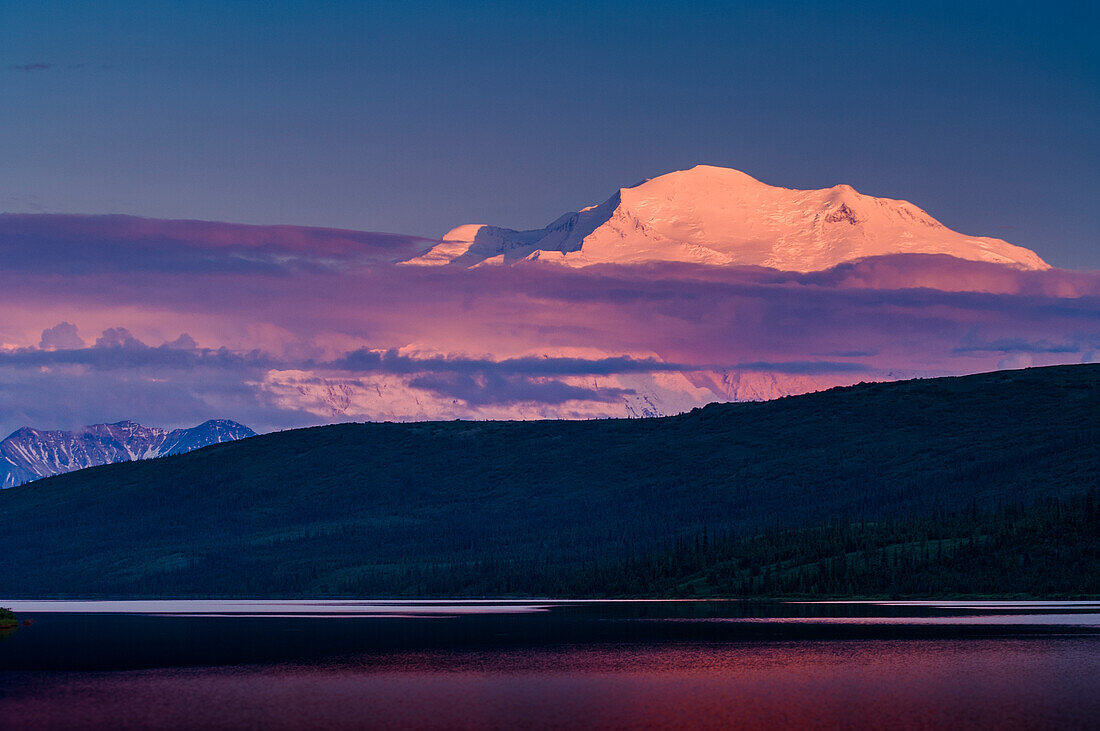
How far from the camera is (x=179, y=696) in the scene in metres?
88.5

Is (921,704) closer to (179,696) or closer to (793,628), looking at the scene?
(179,696)

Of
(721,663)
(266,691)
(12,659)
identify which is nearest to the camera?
(266,691)

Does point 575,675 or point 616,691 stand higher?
point 616,691

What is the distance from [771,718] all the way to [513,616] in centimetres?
11867

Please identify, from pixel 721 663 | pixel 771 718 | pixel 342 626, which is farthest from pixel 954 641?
pixel 342 626

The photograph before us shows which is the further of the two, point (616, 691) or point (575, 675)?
point (575, 675)

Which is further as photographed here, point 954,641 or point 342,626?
point 342,626

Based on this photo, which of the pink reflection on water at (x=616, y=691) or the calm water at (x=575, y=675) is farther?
the calm water at (x=575, y=675)

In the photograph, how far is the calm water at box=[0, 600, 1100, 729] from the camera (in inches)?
2982

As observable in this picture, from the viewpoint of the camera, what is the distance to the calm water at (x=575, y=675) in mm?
75750

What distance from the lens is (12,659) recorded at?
391 feet

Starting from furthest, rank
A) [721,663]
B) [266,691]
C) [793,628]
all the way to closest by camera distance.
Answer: [793,628] < [721,663] < [266,691]

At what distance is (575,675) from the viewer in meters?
98.8

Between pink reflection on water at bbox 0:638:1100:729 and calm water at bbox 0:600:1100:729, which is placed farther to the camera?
calm water at bbox 0:600:1100:729
